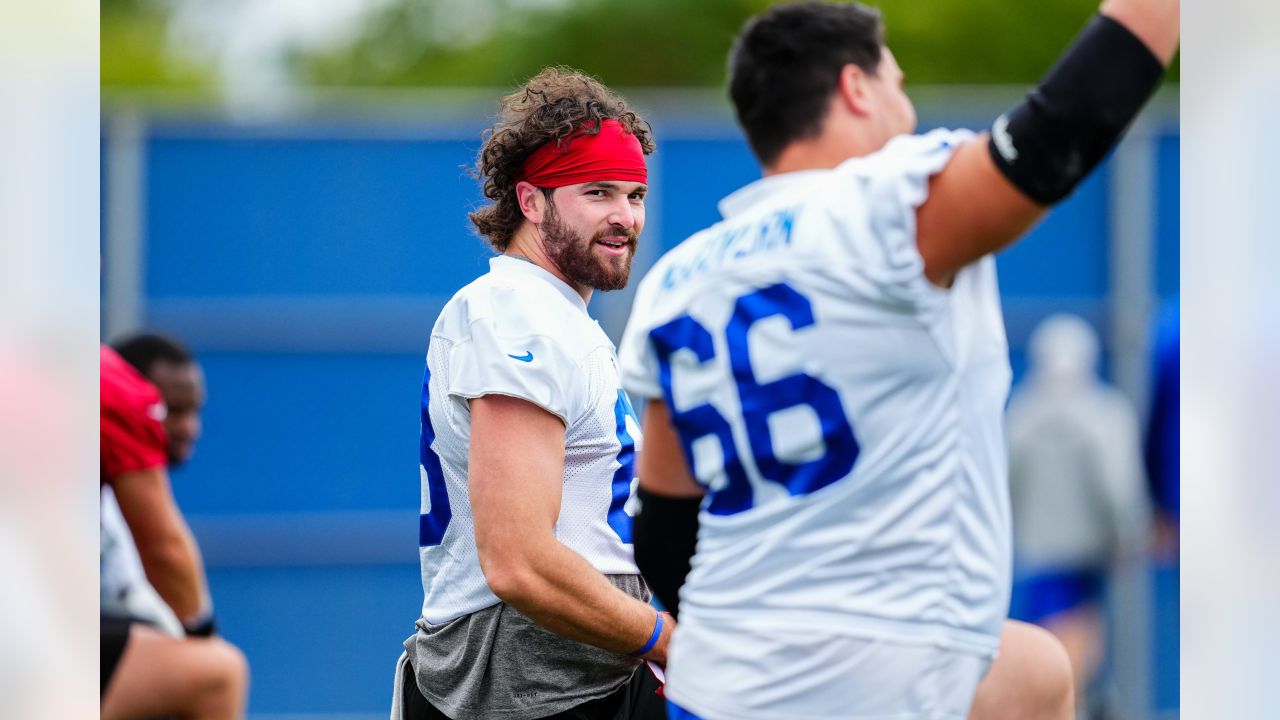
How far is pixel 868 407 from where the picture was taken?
2.27 m

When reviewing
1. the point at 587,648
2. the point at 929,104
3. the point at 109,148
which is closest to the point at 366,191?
the point at 109,148

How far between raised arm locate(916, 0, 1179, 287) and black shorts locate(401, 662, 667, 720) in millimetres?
1486

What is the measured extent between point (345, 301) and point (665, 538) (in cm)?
724

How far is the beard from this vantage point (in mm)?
3289

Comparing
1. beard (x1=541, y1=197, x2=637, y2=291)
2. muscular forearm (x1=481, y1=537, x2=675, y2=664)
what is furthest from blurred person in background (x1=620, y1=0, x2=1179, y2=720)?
beard (x1=541, y1=197, x2=637, y2=291)

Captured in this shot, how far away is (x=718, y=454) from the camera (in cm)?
239

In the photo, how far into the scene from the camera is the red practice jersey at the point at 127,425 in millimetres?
4172

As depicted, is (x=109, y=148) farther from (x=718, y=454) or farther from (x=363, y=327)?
(x=718, y=454)

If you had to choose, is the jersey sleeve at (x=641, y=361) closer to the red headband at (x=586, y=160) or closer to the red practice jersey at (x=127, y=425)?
the red headband at (x=586, y=160)

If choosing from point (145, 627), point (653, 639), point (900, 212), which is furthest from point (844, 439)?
point (145, 627)

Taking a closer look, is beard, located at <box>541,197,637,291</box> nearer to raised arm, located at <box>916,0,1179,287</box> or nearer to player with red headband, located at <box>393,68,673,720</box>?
player with red headband, located at <box>393,68,673,720</box>

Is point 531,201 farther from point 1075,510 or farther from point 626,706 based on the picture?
point 1075,510

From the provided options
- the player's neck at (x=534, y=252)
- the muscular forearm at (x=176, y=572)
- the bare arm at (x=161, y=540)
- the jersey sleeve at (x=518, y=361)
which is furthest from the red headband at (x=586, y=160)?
the muscular forearm at (x=176, y=572)
